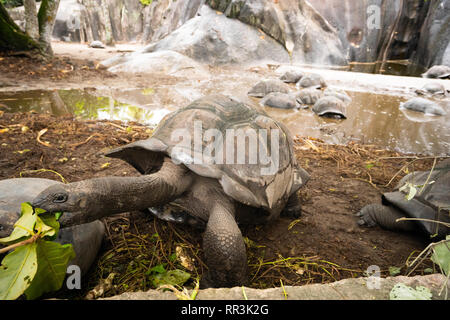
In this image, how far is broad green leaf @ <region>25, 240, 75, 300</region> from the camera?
3.26 feet

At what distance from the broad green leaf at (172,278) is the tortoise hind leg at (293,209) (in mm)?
1015

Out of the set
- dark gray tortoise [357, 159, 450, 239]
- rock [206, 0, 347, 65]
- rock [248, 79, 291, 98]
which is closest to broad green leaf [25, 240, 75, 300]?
dark gray tortoise [357, 159, 450, 239]

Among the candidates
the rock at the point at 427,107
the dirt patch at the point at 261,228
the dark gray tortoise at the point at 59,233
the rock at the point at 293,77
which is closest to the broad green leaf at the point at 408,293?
the dirt patch at the point at 261,228

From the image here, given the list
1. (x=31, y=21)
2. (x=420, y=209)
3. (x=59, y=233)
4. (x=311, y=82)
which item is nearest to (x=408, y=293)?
(x=420, y=209)

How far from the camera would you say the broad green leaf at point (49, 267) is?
3.26ft

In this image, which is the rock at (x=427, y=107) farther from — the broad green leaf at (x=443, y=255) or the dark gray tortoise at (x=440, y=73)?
the dark gray tortoise at (x=440, y=73)

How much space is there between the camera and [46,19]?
7.48 meters

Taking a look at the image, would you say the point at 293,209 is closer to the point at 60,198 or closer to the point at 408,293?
the point at 408,293

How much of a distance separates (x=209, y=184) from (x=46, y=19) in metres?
8.54

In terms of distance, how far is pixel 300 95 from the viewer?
6379 millimetres

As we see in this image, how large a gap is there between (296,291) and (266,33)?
44.2ft

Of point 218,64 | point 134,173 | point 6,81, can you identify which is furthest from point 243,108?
point 218,64

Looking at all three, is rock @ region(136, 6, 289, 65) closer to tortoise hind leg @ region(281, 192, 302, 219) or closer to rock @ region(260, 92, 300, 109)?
rock @ region(260, 92, 300, 109)
